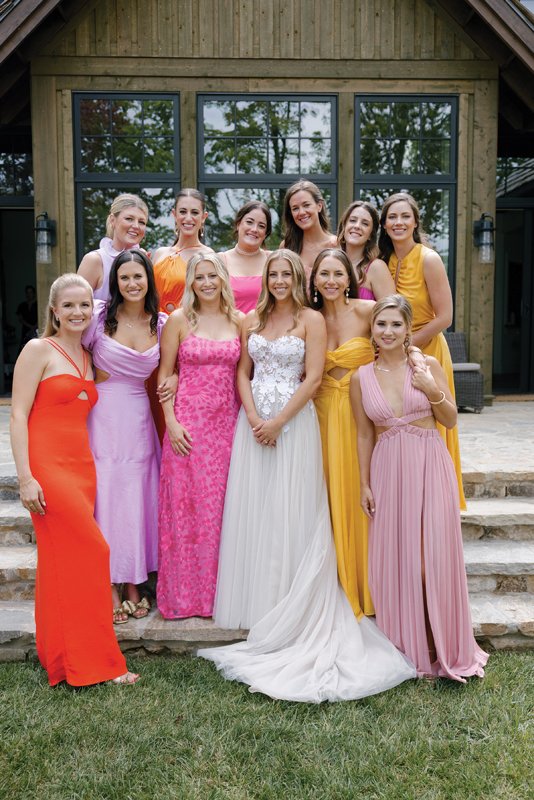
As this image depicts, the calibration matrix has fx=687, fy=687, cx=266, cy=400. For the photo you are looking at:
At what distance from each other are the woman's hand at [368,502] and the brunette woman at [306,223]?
142 cm

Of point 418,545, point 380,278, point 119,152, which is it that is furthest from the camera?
point 119,152

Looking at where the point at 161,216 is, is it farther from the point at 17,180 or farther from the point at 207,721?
the point at 207,721

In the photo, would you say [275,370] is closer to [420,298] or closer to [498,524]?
[420,298]

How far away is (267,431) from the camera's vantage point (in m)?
3.46

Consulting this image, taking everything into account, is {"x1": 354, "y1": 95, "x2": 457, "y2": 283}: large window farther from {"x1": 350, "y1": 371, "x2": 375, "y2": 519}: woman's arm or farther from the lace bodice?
{"x1": 350, "y1": 371, "x2": 375, "y2": 519}: woman's arm

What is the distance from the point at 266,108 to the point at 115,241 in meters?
4.63

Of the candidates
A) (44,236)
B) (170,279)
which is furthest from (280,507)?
(44,236)

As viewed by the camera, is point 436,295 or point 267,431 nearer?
point 267,431

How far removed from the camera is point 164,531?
359cm

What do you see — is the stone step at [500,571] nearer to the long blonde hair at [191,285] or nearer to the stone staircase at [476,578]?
the stone staircase at [476,578]

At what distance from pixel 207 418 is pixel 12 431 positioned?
38.4 inches

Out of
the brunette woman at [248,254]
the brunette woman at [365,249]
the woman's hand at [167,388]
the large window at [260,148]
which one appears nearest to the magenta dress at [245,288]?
the brunette woman at [248,254]

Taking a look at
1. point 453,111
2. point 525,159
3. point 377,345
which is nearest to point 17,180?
point 453,111

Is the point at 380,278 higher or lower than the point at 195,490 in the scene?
higher
